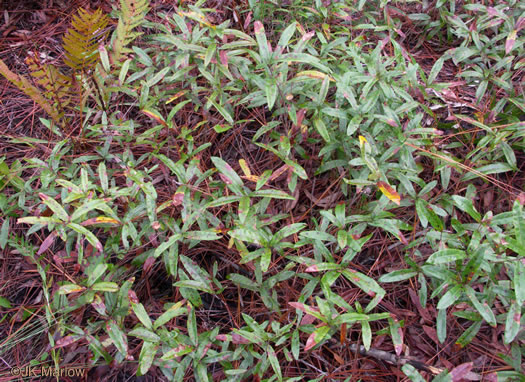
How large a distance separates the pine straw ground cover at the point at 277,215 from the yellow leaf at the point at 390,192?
1cm

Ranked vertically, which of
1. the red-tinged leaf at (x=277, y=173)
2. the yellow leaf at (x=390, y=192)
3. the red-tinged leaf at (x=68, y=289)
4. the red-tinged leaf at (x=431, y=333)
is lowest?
the red-tinged leaf at (x=431, y=333)

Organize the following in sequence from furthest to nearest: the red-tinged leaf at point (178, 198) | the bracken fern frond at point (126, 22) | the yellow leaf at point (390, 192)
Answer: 1. the bracken fern frond at point (126, 22)
2. the red-tinged leaf at point (178, 198)
3. the yellow leaf at point (390, 192)

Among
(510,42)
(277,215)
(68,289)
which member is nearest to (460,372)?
(277,215)

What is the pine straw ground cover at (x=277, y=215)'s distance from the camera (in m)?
1.77

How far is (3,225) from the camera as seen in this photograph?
7.15 ft

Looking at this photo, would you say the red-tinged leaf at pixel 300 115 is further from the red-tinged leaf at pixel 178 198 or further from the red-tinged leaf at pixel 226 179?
the red-tinged leaf at pixel 178 198

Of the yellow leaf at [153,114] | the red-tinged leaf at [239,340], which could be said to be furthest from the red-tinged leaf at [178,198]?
the red-tinged leaf at [239,340]

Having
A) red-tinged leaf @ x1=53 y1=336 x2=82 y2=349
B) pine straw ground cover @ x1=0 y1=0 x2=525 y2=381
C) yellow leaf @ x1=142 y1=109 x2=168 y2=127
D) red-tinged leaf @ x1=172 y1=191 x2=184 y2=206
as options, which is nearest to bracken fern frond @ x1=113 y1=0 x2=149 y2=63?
pine straw ground cover @ x1=0 y1=0 x2=525 y2=381

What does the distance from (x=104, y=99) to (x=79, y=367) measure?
1.61 meters

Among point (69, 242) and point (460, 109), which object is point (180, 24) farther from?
point (460, 109)

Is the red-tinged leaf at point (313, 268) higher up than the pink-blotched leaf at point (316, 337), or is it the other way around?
the red-tinged leaf at point (313, 268)

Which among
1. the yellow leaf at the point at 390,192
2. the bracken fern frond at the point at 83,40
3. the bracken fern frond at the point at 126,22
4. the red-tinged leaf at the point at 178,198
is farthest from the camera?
the bracken fern frond at the point at 126,22

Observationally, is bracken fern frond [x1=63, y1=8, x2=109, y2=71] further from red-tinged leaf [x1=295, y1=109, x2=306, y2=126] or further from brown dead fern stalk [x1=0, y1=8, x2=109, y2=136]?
red-tinged leaf [x1=295, y1=109, x2=306, y2=126]

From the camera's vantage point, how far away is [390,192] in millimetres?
1778
